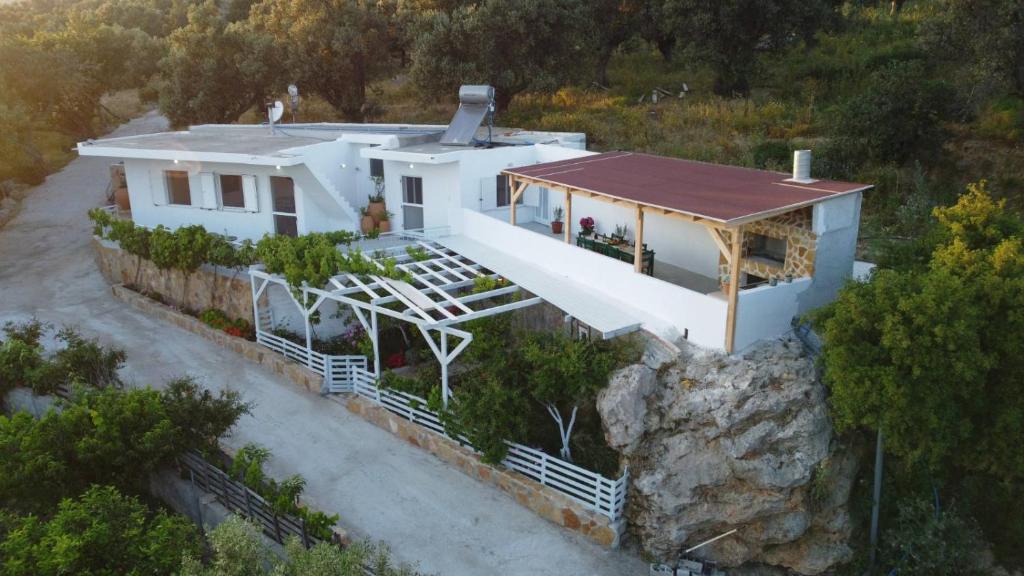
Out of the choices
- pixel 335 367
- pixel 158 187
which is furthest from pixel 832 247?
pixel 158 187

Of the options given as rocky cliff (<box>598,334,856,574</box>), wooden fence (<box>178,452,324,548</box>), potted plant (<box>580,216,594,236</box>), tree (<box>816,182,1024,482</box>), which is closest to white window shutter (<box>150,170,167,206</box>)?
wooden fence (<box>178,452,324,548</box>)

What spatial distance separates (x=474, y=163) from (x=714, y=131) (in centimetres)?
1062

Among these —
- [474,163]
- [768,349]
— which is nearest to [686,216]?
[768,349]

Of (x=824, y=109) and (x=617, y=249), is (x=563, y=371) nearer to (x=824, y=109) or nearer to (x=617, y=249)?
(x=617, y=249)

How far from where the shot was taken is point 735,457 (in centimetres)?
1243

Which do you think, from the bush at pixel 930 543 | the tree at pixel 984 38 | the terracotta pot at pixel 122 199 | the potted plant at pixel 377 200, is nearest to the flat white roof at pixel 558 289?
the potted plant at pixel 377 200

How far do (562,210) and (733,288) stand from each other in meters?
8.60

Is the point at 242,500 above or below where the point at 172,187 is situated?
below

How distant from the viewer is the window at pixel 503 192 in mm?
21422

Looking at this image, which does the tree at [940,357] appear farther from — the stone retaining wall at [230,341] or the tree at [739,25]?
the tree at [739,25]

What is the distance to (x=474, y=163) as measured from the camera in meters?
A: 20.7

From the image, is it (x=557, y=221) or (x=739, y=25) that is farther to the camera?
(x=739, y=25)

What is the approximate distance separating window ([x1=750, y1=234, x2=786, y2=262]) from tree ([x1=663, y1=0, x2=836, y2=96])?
622 inches

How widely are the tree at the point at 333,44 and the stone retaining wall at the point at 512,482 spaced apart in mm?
22494
